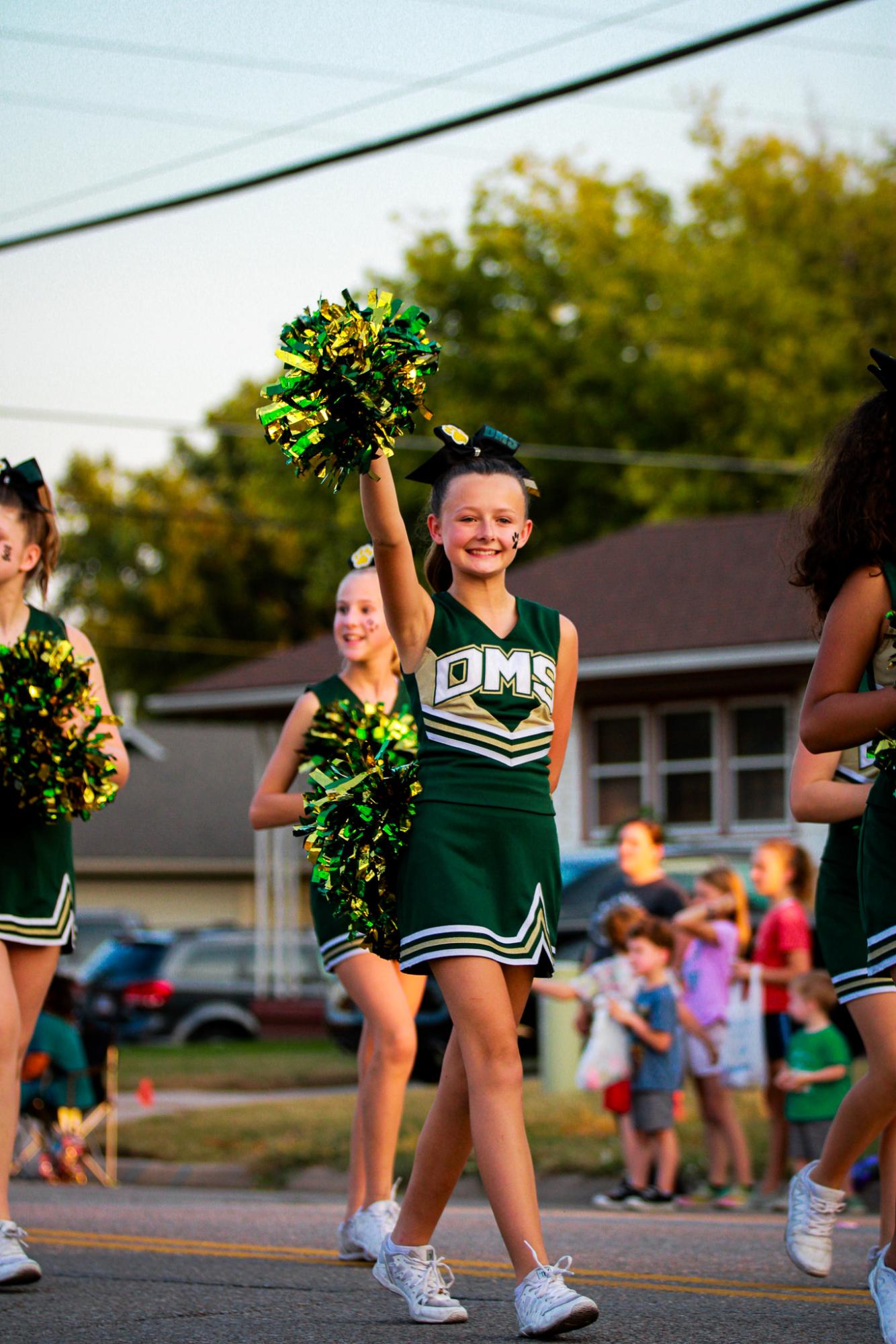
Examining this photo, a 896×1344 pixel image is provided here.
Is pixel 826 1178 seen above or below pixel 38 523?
below

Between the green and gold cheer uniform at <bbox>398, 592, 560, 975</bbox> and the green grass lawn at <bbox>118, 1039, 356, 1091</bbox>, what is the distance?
13822mm

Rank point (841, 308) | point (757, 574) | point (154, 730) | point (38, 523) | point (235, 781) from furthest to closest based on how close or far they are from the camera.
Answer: point (154, 730), point (235, 781), point (841, 308), point (757, 574), point (38, 523)

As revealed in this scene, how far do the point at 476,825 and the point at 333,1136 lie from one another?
28.2 ft

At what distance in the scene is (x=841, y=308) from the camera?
130 ft

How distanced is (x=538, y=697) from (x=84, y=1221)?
4.36m

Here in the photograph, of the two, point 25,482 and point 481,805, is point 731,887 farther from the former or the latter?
point 481,805

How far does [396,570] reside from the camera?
4.39m

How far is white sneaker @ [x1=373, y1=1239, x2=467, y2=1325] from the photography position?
4.47m

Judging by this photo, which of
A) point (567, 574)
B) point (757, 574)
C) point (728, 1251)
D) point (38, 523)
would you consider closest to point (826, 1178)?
point (728, 1251)

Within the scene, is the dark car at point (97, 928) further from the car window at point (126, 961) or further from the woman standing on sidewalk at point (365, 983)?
the woman standing on sidewalk at point (365, 983)

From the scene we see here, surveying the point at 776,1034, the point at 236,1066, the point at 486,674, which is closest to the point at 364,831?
the point at 486,674

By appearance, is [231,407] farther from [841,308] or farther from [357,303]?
[357,303]

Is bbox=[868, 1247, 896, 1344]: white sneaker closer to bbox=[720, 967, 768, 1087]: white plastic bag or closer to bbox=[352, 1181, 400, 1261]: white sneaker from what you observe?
bbox=[352, 1181, 400, 1261]: white sneaker

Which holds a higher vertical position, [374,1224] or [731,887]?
[731,887]
